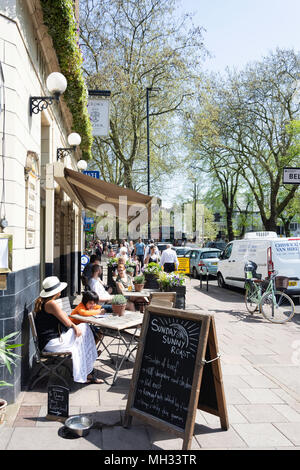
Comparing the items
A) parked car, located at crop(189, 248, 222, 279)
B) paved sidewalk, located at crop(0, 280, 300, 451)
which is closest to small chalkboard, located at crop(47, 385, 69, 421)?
paved sidewalk, located at crop(0, 280, 300, 451)

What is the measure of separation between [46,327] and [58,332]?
0.51ft

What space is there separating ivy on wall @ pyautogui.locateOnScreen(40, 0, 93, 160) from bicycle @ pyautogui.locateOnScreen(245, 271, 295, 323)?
5.66 m

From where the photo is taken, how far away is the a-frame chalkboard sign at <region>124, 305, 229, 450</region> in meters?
3.57

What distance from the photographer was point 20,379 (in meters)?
4.77

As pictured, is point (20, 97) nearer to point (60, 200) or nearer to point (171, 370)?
point (171, 370)

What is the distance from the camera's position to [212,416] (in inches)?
170

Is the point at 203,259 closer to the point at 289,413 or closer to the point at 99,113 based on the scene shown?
the point at 99,113

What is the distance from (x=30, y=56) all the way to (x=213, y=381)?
4512mm

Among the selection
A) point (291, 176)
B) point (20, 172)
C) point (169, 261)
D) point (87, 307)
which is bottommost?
point (87, 307)

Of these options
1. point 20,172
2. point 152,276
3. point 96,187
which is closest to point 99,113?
point 152,276

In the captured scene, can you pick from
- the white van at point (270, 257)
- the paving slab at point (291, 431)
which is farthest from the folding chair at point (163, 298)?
the white van at point (270, 257)

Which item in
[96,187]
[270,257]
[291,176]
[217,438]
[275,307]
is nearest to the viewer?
[217,438]

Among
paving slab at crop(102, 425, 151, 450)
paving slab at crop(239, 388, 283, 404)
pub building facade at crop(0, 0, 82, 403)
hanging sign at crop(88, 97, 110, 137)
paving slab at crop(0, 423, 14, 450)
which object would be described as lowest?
paving slab at crop(239, 388, 283, 404)

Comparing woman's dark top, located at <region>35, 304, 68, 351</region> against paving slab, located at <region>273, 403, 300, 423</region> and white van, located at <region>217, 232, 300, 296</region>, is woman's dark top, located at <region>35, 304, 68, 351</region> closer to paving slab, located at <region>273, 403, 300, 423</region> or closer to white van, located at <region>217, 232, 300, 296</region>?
paving slab, located at <region>273, 403, 300, 423</region>
